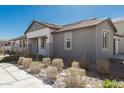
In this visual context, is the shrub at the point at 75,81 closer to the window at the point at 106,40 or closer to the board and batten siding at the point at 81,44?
the board and batten siding at the point at 81,44

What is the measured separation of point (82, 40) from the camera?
1262cm

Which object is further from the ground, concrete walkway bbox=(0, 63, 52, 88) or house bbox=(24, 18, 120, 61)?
house bbox=(24, 18, 120, 61)

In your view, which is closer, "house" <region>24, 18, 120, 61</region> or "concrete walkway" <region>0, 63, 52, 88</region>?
"concrete walkway" <region>0, 63, 52, 88</region>

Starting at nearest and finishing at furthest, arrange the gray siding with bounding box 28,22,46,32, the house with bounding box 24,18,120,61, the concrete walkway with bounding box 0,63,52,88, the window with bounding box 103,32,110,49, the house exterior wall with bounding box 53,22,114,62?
the concrete walkway with bounding box 0,63,52,88
the house exterior wall with bounding box 53,22,114,62
the house with bounding box 24,18,120,61
the window with bounding box 103,32,110,49
the gray siding with bounding box 28,22,46,32

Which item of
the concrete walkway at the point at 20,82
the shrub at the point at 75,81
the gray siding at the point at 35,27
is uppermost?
the gray siding at the point at 35,27

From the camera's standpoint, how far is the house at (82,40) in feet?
38.8

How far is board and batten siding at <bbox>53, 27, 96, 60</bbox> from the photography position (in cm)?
1184

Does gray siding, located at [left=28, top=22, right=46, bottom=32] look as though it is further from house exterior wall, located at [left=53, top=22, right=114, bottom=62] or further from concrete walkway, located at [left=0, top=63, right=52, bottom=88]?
concrete walkway, located at [left=0, top=63, right=52, bottom=88]

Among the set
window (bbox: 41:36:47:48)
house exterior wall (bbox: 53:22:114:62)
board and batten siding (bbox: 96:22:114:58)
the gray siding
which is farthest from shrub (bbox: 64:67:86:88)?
window (bbox: 41:36:47:48)

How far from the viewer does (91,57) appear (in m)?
11.9

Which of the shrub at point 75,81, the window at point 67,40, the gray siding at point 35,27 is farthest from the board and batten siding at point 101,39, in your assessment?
the gray siding at point 35,27
